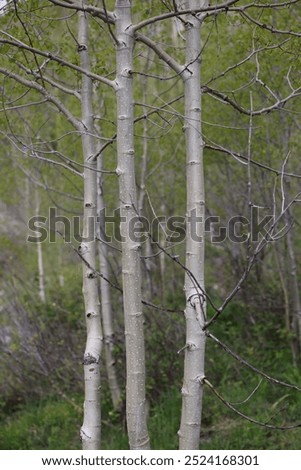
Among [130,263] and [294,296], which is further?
[294,296]

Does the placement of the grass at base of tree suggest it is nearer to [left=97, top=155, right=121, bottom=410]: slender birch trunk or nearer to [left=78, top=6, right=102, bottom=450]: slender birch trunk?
[left=97, top=155, right=121, bottom=410]: slender birch trunk

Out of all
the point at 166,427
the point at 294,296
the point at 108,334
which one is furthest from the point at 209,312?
the point at 166,427

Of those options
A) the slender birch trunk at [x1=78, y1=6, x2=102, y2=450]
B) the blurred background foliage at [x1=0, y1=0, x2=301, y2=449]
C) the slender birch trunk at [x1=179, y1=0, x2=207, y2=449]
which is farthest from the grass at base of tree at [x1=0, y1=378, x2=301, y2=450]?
the slender birch trunk at [x1=179, y1=0, x2=207, y2=449]

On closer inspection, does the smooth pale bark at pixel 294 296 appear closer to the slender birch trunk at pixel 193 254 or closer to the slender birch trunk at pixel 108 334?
the slender birch trunk at pixel 108 334

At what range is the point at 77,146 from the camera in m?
7.16

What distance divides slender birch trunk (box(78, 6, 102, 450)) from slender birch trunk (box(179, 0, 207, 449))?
0.56 metres

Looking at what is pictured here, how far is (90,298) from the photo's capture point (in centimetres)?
325

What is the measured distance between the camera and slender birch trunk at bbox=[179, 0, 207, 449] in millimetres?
2801

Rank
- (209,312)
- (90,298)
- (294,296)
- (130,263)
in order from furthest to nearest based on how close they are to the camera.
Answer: (209,312)
(294,296)
(90,298)
(130,263)

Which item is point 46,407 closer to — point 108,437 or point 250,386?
point 108,437

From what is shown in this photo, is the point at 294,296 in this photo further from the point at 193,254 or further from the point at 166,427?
the point at 193,254

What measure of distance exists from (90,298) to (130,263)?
1.77 feet

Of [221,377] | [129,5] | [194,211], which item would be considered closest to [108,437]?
[221,377]

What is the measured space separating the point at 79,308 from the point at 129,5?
5.50m
